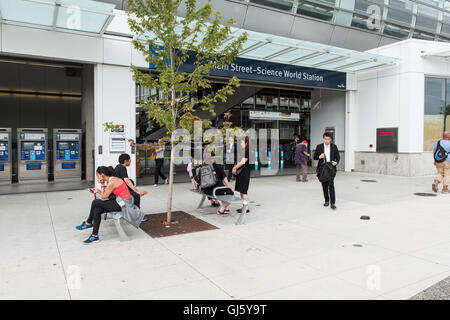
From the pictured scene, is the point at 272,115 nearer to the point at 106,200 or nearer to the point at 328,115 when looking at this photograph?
the point at 328,115

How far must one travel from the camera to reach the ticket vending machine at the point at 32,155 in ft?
42.0

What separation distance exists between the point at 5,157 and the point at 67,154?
2.04m

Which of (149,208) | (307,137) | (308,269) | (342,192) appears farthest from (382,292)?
(307,137)

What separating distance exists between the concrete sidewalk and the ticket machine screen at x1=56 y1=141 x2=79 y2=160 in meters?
5.13

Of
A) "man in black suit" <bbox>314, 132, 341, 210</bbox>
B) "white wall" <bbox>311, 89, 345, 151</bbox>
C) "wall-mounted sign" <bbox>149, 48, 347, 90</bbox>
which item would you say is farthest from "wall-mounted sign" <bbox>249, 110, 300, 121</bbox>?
"man in black suit" <bbox>314, 132, 341, 210</bbox>

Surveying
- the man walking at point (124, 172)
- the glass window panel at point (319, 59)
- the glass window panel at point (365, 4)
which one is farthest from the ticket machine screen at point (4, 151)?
the glass window panel at point (365, 4)

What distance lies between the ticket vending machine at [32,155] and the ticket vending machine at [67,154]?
1.24 ft

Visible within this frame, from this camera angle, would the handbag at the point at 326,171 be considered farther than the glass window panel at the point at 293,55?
No

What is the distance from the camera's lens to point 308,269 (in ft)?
14.2

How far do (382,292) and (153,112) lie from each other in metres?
4.42

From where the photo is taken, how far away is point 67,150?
13492 millimetres

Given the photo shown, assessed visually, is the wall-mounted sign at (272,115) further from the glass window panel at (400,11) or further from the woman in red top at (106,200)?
the woman in red top at (106,200)

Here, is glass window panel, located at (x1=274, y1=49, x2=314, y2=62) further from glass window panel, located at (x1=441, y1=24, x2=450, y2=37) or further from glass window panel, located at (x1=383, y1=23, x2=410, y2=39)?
glass window panel, located at (x1=441, y1=24, x2=450, y2=37)

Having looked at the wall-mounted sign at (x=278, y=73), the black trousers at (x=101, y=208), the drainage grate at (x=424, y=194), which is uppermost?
the wall-mounted sign at (x=278, y=73)
